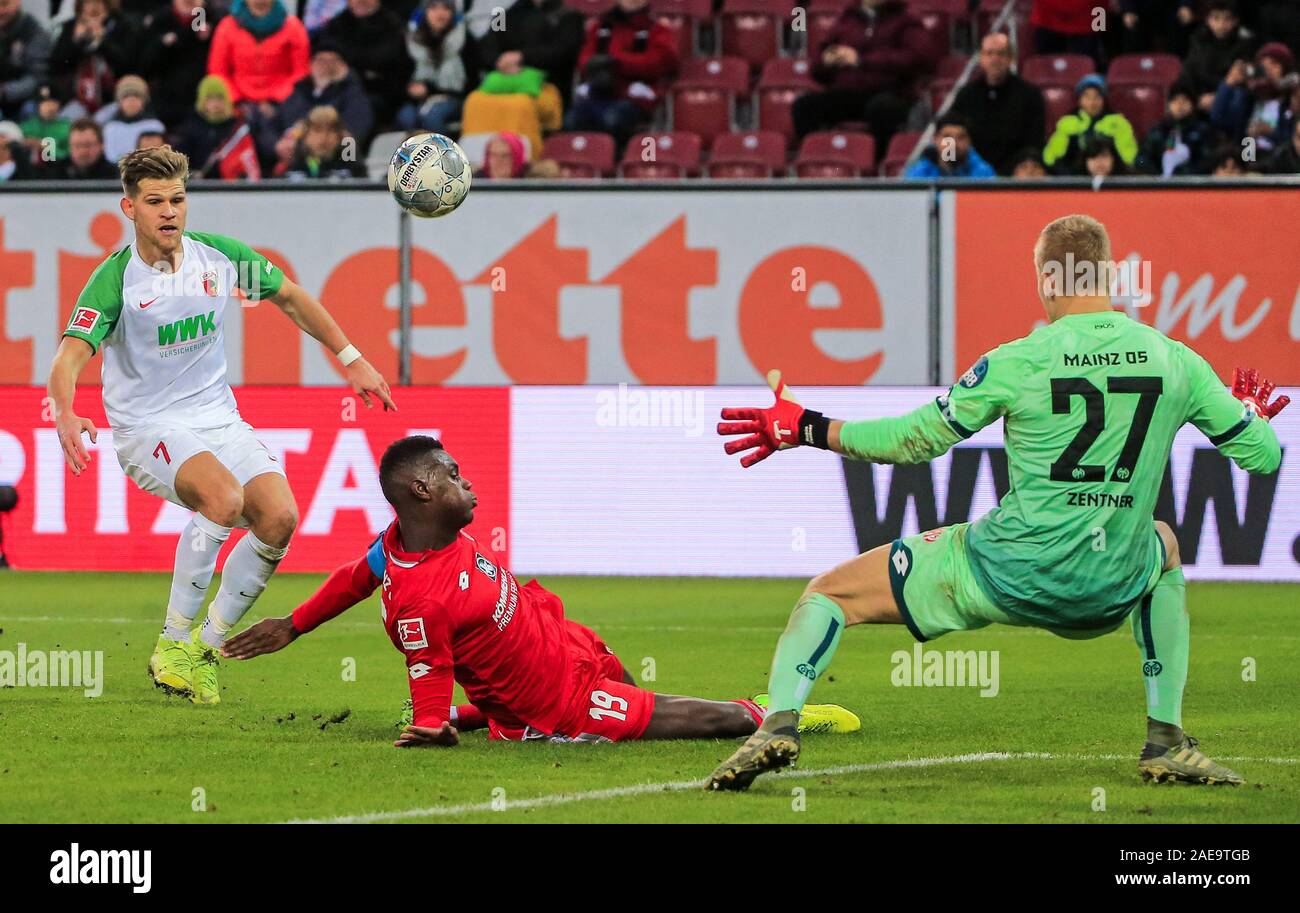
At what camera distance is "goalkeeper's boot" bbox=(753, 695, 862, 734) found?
7594 mm

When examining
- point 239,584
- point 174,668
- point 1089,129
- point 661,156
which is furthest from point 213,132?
point 174,668

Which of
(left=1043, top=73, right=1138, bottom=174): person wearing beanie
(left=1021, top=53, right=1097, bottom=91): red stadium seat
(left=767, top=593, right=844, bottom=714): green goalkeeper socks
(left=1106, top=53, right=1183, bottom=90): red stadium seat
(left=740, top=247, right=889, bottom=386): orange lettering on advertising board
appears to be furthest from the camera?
(left=1021, top=53, right=1097, bottom=91): red stadium seat

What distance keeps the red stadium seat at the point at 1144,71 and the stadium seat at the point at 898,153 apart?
75.1 inches

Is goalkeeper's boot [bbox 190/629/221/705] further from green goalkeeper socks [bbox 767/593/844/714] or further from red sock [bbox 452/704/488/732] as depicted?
green goalkeeper socks [bbox 767/593/844/714]

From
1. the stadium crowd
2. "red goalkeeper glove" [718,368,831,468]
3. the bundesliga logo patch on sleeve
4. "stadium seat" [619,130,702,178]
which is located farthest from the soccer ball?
"stadium seat" [619,130,702,178]

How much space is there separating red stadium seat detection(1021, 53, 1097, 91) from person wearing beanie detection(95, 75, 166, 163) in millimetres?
7973

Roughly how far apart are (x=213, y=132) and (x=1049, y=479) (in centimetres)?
1336

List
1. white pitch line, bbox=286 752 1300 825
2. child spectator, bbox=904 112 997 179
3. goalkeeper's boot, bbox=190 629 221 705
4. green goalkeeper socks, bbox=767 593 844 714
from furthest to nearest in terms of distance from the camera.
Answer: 1. child spectator, bbox=904 112 997 179
2. goalkeeper's boot, bbox=190 629 221 705
3. green goalkeeper socks, bbox=767 593 844 714
4. white pitch line, bbox=286 752 1300 825

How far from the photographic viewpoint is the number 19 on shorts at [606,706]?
23.5ft

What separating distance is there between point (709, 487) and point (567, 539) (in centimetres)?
107

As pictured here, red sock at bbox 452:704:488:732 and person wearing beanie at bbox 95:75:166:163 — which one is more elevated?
person wearing beanie at bbox 95:75:166:163

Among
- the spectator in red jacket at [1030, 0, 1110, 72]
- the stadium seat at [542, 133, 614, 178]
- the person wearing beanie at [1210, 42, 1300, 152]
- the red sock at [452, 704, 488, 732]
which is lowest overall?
the red sock at [452, 704, 488, 732]

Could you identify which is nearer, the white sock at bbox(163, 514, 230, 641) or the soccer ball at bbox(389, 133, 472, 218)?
the white sock at bbox(163, 514, 230, 641)

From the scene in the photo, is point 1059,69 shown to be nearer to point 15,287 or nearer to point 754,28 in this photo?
point 754,28
